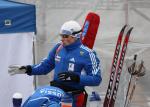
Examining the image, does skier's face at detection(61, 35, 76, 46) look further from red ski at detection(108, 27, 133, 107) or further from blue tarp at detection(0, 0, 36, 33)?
red ski at detection(108, 27, 133, 107)

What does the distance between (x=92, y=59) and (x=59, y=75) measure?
A: 1.17 feet

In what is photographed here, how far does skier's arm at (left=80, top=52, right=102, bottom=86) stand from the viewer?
4312 mm

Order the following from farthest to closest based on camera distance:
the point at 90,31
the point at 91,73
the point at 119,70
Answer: the point at 119,70
the point at 90,31
the point at 91,73

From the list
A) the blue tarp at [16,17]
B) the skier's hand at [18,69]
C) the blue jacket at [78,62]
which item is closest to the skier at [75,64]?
the blue jacket at [78,62]

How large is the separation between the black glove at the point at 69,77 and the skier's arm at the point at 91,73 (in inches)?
1.8

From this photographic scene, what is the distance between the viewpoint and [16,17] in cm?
553

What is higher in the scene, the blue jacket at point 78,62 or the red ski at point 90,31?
the red ski at point 90,31

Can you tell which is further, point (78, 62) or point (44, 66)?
point (44, 66)

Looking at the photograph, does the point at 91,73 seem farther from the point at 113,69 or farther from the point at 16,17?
the point at 113,69

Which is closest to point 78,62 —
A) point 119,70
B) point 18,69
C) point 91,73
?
point 91,73

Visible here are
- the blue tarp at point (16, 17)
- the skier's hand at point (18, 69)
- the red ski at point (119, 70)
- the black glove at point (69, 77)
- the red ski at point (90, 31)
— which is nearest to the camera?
the black glove at point (69, 77)

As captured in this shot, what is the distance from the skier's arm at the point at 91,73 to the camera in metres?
4.31

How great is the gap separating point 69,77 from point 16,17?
154 centimetres

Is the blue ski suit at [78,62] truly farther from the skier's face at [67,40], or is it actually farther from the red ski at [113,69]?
the red ski at [113,69]
